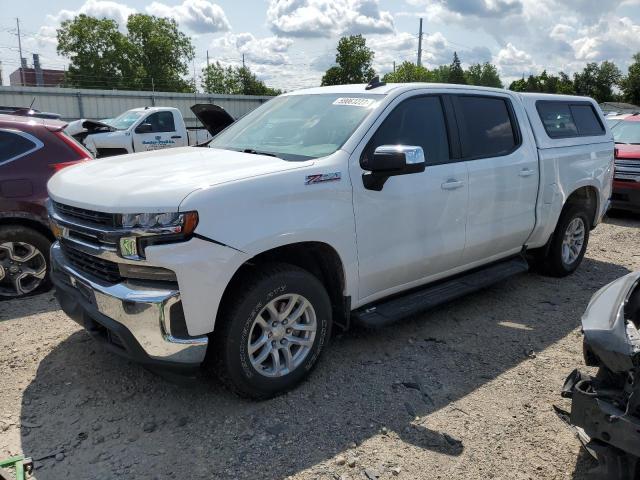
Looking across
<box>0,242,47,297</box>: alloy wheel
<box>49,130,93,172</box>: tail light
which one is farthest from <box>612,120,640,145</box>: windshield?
<box>0,242,47,297</box>: alloy wheel

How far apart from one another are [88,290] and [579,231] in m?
5.27

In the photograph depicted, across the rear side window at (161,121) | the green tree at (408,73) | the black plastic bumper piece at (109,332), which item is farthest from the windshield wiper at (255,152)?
the green tree at (408,73)

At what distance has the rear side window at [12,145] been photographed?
5016mm

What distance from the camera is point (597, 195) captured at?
6.21m

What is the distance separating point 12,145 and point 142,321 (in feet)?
10.3

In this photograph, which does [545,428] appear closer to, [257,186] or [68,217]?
[257,186]

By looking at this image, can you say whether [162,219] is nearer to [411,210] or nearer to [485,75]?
[411,210]

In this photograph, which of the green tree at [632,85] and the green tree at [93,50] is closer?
the green tree at [93,50]

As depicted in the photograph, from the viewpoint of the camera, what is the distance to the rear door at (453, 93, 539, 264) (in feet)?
14.8

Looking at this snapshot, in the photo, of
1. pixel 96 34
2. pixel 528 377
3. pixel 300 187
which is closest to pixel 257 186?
pixel 300 187

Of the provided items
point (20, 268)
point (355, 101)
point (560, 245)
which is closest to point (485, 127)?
point (355, 101)

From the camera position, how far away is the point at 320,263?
3674mm

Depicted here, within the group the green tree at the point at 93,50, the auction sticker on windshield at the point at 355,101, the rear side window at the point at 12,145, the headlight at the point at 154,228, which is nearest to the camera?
the headlight at the point at 154,228

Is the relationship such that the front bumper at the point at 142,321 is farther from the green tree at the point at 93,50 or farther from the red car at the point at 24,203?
the green tree at the point at 93,50
